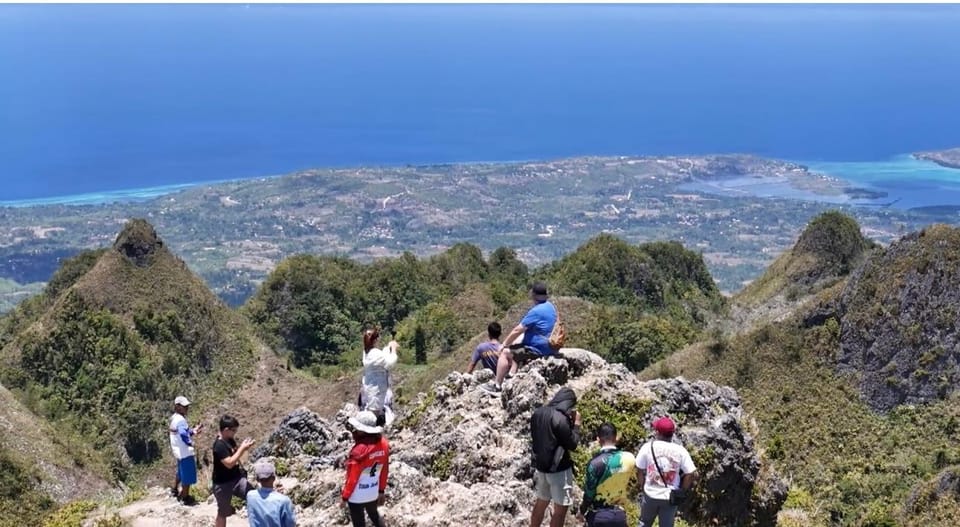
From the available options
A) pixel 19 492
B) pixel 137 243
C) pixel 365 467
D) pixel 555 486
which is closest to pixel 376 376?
pixel 365 467

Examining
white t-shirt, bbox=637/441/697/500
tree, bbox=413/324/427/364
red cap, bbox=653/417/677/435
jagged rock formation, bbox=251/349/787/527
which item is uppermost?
red cap, bbox=653/417/677/435

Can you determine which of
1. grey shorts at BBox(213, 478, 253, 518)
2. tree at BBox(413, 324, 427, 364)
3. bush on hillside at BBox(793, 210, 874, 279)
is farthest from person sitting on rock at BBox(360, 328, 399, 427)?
bush on hillside at BBox(793, 210, 874, 279)

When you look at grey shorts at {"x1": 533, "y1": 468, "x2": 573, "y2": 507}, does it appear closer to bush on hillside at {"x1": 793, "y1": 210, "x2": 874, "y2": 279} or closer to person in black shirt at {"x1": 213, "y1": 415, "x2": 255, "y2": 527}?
person in black shirt at {"x1": 213, "y1": 415, "x2": 255, "y2": 527}

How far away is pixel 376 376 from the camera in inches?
594

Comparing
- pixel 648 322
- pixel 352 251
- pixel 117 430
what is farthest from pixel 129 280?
pixel 352 251

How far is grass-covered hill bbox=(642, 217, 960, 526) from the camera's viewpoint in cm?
3023

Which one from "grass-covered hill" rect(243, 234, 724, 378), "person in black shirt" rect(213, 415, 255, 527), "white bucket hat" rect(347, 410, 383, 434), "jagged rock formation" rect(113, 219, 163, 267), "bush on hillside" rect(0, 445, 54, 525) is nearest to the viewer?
"white bucket hat" rect(347, 410, 383, 434)

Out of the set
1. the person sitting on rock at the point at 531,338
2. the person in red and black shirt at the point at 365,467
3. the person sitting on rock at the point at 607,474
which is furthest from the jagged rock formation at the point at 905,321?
the person in red and black shirt at the point at 365,467

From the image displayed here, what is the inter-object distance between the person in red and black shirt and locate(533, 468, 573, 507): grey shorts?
192cm

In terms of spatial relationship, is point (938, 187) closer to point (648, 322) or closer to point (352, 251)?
point (352, 251)

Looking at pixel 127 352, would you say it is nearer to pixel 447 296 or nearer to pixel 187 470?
pixel 447 296

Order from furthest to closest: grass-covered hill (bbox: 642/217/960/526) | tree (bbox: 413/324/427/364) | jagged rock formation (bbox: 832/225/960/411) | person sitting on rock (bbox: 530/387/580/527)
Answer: tree (bbox: 413/324/427/364) < jagged rock formation (bbox: 832/225/960/411) < grass-covered hill (bbox: 642/217/960/526) < person sitting on rock (bbox: 530/387/580/527)

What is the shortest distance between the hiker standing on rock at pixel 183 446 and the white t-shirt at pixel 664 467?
6.68m

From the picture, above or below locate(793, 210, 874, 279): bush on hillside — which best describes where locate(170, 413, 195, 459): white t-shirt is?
above
